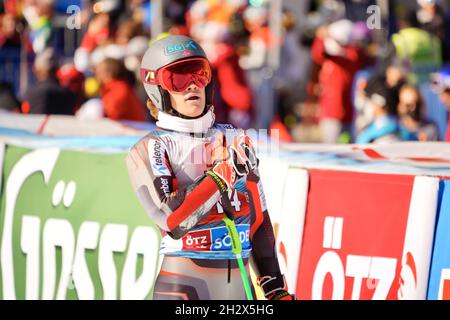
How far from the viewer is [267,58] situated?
14109 mm

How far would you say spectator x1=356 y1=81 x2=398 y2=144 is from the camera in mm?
10633

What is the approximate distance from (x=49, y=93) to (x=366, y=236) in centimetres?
746

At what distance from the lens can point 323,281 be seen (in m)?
7.19

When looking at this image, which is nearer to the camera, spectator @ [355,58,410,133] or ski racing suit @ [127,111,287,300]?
ski racing suit @ [127,111,287,300]

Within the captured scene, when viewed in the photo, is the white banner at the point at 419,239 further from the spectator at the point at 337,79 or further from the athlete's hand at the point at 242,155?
the spectator at the point at 337,79

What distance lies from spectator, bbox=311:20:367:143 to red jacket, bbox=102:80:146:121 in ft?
6.51

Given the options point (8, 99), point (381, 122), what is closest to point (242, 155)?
point (381, 122)

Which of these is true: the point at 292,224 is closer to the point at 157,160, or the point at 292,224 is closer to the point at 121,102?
the point at 157,160

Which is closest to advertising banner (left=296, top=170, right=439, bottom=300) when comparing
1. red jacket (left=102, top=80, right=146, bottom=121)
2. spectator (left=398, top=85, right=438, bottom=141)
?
spectator (left=398, top=85, right=438, bottom=141)

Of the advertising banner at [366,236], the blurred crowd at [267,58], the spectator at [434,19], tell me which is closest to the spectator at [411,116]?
the blurred crowd at [267,58]

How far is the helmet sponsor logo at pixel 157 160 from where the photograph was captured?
5.61 m

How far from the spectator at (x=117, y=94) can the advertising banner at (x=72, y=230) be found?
13.0 feet

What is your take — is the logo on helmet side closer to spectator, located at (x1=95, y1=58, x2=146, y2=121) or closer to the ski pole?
the ski pole

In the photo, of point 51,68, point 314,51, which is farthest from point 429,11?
point 51,68
